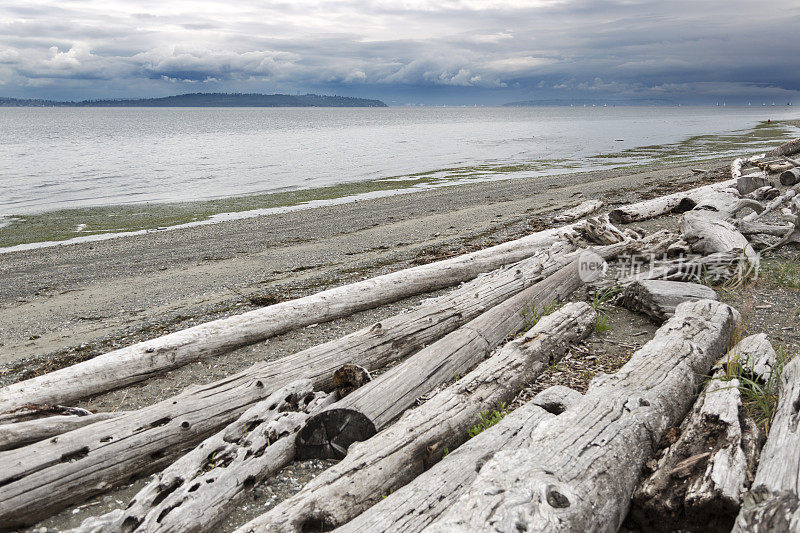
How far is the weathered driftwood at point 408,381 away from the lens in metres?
4.35

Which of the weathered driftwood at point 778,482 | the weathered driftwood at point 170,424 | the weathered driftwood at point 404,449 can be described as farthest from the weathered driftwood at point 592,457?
the weathered driftwood at point 170,424

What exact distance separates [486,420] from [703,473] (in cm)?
162

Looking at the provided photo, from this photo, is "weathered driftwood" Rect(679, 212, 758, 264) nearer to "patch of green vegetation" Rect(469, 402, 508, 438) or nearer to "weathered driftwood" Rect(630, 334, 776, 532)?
"weathered driftwood" Rect(630, 334, 776, 532)

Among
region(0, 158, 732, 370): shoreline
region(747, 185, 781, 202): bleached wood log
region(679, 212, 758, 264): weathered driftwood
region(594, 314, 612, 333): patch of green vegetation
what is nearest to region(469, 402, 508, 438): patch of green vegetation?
region(594, 314, 612, 333): patch of green vegetation

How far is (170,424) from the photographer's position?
444 cm

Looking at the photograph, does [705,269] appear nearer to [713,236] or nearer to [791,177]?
[713,236]

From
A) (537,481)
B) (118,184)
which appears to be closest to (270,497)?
(537,481)

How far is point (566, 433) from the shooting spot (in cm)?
350

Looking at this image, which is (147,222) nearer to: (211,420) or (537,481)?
(211,420)

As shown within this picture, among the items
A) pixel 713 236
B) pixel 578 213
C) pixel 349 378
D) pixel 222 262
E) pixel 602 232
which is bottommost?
pixel 222 262

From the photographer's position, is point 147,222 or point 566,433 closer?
point 566,433

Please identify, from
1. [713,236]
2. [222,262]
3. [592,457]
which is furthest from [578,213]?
[592,457]

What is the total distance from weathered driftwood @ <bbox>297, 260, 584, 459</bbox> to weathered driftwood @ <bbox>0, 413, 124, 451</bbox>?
1.78 metres

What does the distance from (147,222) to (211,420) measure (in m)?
19.4
